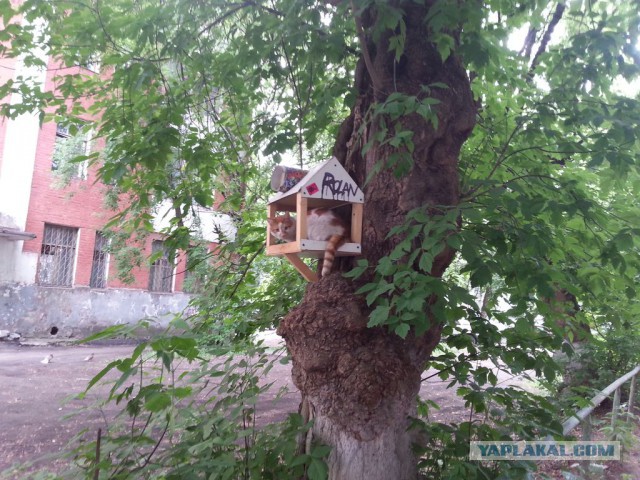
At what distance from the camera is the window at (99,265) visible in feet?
46.8

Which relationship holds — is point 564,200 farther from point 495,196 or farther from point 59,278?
point 59,278

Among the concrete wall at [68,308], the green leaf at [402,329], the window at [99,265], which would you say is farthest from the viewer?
the window at [99,265]

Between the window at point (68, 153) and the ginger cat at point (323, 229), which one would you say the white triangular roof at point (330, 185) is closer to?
the ginger cat at point (323, 229)

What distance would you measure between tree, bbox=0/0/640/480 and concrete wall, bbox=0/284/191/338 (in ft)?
36.3

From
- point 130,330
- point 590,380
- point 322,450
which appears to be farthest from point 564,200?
point 590,380

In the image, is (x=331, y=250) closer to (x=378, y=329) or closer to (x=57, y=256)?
(x=378, y=329)

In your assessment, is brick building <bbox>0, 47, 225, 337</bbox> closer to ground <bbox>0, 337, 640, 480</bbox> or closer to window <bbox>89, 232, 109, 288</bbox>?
window <bbox>89, 232, 109, 288</bbox>

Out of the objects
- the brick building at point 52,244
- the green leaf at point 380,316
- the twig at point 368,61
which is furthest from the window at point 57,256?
the green leaf at point 380,316

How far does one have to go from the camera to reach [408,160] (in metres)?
2.27

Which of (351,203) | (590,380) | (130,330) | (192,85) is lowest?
(590,380)

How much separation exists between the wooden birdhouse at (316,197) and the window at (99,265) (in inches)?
523

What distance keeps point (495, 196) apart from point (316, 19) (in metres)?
1.40

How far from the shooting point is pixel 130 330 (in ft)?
5.21

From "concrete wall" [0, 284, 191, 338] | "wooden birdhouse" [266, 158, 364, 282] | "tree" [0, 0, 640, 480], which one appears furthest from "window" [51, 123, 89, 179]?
"wooden birdhouse" [266, 158, 364, 282]
